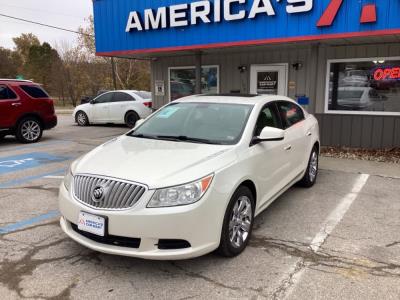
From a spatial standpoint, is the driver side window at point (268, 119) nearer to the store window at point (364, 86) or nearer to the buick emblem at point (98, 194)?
the buick emblem at point (98, 194)

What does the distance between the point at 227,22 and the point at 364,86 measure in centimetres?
382

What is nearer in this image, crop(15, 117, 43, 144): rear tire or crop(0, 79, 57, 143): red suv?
crop(0, 79, 57, 143): red suv

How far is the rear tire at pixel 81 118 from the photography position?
15.8 metres

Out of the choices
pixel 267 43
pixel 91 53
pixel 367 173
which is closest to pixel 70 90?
pixel 91 53

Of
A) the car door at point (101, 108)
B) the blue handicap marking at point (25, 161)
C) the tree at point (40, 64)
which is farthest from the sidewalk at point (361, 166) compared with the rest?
the tree at point (40, 64)

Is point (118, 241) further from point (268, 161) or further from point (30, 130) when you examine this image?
point (30, 130)

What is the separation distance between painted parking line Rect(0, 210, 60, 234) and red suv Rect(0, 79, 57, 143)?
21.3 ft

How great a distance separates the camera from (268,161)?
14.3 feet

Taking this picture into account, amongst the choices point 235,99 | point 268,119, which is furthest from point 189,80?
point 268,119

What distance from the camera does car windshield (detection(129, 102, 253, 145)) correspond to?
167 inches

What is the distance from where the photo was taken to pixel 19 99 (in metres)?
10.6

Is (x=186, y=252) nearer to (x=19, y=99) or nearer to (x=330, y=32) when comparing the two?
(x=330, y=32)

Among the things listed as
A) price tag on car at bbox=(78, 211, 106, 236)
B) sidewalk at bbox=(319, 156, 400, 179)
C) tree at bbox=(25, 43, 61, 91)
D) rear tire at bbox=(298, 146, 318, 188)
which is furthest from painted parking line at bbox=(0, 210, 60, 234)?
tree at bbox=(25, 43, 61, 91)

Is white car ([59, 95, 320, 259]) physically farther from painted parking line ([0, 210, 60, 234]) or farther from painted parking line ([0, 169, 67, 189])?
painted parking line ([0, 169, 67, 189])
